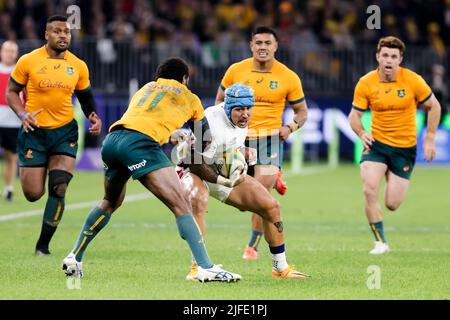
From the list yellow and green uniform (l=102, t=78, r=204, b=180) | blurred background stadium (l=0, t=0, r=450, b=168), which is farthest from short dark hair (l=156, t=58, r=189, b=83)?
blurred background stadium (l=0, t=0, r=450, b=168)

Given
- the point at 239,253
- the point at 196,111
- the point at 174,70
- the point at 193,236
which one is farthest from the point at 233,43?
the point at 193,236

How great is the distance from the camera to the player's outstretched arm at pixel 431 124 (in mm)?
12922

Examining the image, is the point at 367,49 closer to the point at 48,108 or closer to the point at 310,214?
the point at 310,214

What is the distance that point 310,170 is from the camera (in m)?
27.7

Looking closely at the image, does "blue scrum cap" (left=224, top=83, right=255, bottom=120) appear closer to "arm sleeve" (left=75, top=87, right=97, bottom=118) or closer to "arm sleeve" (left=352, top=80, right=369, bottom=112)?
"arm sleeve" (left=75, top=87, right=97, bottom=118)

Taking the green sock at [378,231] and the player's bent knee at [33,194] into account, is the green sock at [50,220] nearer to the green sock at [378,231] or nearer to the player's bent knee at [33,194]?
the player's bent knee at [33,194]

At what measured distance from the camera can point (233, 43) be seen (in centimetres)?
2909

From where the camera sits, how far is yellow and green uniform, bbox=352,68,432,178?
13.1m

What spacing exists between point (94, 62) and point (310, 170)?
20.8 feet

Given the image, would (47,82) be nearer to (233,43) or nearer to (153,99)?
(153,99)

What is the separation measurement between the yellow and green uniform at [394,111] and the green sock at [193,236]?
431cm

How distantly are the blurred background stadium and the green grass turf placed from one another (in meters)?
8.22

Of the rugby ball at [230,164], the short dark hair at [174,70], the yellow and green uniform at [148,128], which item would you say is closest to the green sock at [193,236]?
the yellow and green uniform at [148,128]
